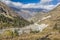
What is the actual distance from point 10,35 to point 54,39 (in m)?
55.8

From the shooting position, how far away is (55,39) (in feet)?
527

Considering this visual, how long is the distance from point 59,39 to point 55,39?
3.58m

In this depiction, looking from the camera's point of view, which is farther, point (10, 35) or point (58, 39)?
point (10, 35)

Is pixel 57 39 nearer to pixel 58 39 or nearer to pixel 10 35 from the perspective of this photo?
pixel 58 39

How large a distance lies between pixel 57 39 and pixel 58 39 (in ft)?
6.87

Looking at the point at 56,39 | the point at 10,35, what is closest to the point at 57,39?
the point at 56,39

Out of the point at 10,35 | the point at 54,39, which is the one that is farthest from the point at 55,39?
the point at 10,35

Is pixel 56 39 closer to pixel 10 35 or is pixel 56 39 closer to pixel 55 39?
pixel 55 39

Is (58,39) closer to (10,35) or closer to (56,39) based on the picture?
(56,39)

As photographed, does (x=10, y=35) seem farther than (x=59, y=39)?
Yes

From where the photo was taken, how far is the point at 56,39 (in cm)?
16112

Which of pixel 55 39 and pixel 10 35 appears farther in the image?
pixel 10 35

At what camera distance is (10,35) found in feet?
644

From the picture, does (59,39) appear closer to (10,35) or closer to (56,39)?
(56,39)
